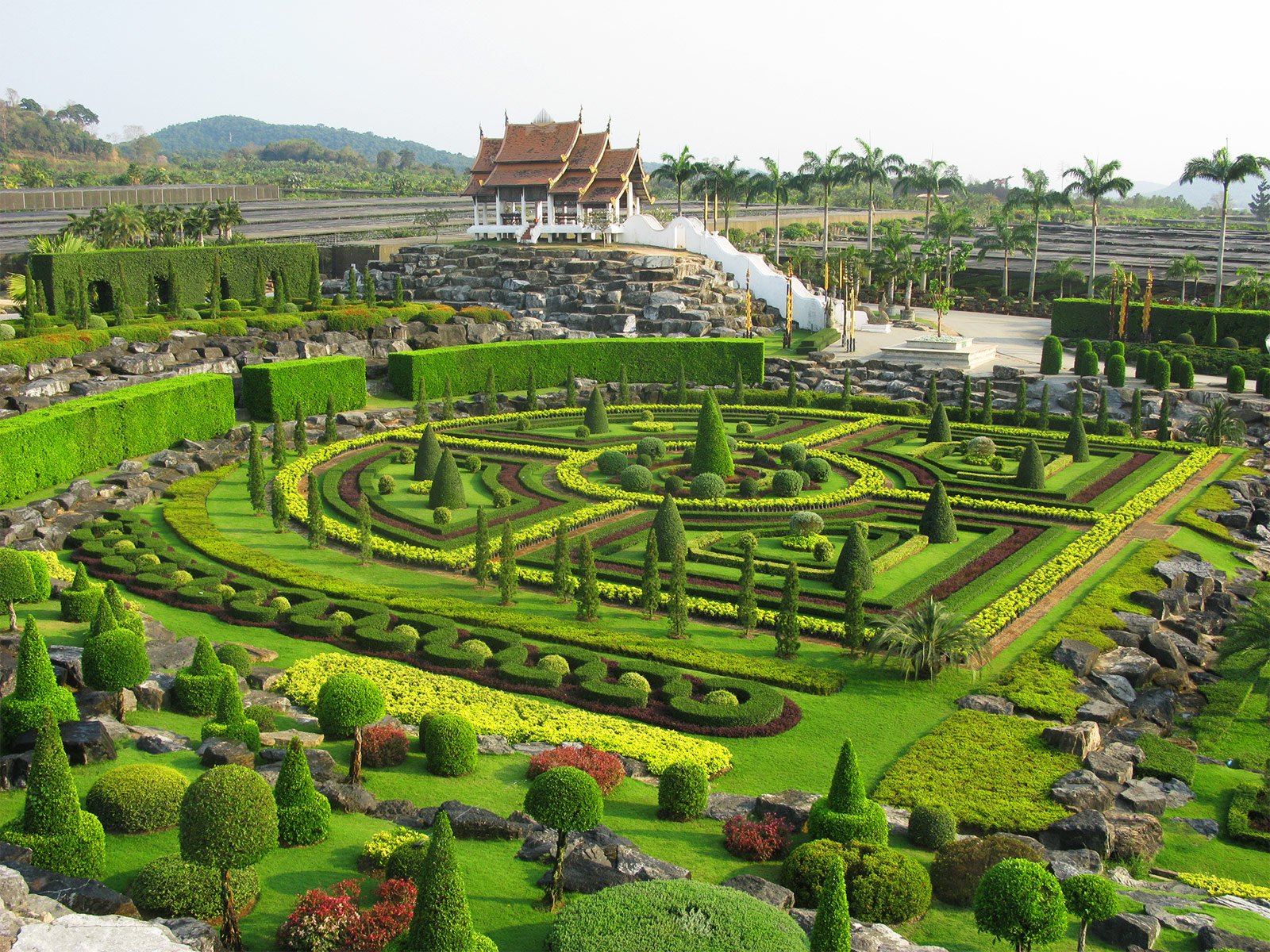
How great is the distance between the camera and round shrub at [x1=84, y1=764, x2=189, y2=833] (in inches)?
674

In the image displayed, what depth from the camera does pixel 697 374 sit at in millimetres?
65188

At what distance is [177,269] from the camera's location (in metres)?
64.8

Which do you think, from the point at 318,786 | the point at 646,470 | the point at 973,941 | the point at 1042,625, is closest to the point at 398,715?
the point at 318,786

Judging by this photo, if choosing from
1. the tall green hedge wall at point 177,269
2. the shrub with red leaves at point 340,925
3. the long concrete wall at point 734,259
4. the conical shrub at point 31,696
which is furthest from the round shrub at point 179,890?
the long concrete wall at point 734,259

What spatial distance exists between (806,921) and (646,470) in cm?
2679

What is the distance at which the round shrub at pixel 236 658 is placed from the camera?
24719 millimetres

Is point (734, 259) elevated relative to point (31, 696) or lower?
elevated

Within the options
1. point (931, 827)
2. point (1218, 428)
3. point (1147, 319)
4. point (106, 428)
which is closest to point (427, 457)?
point (106, 428)

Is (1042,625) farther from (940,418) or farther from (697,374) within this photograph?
(697,374)

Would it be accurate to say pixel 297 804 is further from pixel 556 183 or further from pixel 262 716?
pixel 556 183

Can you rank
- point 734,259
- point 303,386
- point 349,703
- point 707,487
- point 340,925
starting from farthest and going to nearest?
point 734,259
point 303,386
point 707,487
point 349,703
point 340,925

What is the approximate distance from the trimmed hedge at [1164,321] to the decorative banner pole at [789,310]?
15859 millimetres

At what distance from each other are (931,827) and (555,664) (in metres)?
9.96

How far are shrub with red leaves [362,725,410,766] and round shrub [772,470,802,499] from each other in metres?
21.7
